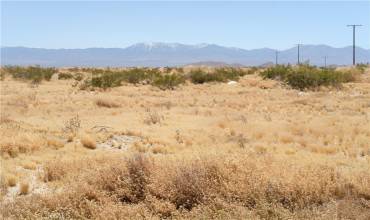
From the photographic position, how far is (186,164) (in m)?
8.61

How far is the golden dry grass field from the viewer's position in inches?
284

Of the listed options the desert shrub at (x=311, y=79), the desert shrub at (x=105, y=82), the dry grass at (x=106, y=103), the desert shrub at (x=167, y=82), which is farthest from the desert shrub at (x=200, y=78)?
the dry grass at (x=106, y=103)

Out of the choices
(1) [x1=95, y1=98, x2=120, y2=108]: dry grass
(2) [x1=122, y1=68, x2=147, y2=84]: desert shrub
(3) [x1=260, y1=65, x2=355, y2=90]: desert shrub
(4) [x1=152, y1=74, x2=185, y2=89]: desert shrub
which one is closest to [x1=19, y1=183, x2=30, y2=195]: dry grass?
(1) [x1=95, y1=98, x2=120, y2=108]: dry grass

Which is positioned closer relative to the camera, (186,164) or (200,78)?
(186,164)

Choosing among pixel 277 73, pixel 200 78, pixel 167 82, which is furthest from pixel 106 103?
pixel 277 73

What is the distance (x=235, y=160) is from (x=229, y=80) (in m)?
40.0

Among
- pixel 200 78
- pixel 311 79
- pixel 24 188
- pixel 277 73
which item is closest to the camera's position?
pixel 24 188

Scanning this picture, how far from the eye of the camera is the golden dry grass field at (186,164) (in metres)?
7.21

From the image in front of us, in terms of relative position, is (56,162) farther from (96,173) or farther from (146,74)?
(146,74)

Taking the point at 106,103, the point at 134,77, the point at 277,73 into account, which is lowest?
the point at 106,103

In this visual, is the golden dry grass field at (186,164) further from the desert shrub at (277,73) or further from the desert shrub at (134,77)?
the desert shrub at (134,77)

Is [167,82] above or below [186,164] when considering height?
below

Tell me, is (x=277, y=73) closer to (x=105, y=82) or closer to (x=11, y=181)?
(x=105, y=82)

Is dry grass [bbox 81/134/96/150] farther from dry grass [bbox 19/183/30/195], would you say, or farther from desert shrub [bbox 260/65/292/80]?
desert shrub [bbox 260/65/292/80]
